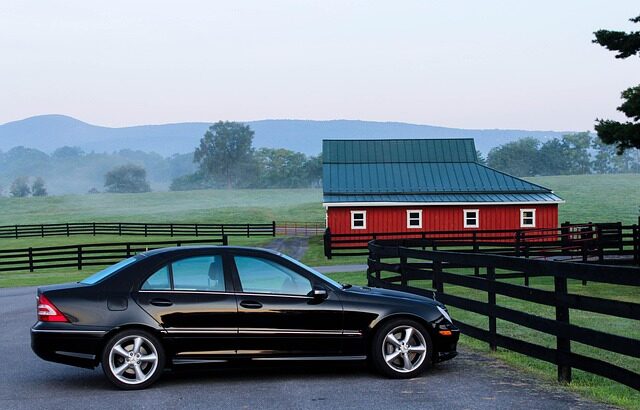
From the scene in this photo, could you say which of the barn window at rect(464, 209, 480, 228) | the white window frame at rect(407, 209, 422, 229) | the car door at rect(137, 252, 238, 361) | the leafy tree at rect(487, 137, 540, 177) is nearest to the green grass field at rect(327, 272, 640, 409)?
the car door at rect(137, 252, 238, 361)

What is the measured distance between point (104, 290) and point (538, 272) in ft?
14.8

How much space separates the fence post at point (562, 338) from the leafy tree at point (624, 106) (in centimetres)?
1450

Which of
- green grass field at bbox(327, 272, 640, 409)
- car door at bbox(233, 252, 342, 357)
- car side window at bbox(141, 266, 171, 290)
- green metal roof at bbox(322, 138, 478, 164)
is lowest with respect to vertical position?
green grass field at bbox(327, 272, 640, 409)

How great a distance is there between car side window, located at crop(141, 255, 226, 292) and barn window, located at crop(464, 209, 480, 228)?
134ft

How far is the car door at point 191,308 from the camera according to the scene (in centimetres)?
952

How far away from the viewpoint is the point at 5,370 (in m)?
11.1

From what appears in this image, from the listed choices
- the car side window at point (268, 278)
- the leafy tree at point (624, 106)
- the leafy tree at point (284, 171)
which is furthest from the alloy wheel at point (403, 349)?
the leafy tree at point (284, 171)

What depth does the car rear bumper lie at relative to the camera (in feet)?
30.6

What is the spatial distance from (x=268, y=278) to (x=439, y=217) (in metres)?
40.2

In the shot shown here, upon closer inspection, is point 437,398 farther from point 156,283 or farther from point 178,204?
point 178,204

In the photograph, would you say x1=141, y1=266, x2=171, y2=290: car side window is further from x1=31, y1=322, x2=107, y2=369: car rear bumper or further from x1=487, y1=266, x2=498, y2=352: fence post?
x1=487, y1=266, x2=498, y2=352: fence post

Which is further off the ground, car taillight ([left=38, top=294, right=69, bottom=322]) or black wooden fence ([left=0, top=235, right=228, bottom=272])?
car taillight ([left=38, top=294, right=69, bottom=322])

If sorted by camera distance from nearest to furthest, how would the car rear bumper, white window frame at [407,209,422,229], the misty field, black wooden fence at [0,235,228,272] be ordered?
the car rear bumper → black wooden fence at [0,235,228,272] → white window frame at [407,209,422,229] → the misty field

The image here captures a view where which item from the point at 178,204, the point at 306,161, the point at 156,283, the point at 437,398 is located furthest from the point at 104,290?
the point at 306,161
